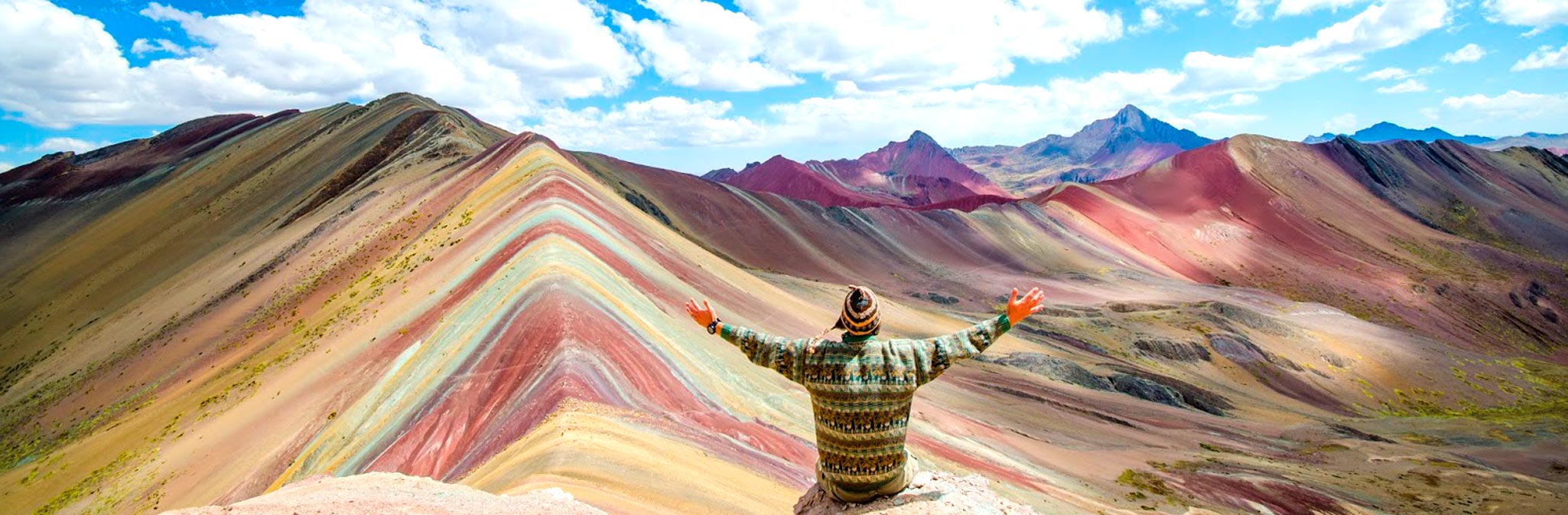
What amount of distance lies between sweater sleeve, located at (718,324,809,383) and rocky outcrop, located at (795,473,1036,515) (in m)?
0.87

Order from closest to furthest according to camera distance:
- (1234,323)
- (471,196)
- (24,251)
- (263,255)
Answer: (471,196) → (263,255) → (1234,323) → (24,251)

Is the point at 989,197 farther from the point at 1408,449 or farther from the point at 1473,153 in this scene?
the point at 1408,449

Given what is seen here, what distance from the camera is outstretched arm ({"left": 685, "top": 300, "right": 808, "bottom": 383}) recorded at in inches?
179

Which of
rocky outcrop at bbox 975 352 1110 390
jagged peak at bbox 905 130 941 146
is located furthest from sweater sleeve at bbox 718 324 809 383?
jagged peak at bbox 905 130 941 146

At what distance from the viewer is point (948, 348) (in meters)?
4.46

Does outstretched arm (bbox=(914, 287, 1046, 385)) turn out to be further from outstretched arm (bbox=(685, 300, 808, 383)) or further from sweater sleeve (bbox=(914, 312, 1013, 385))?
outstretched arm (bbox=(685, 300, 808, 383))

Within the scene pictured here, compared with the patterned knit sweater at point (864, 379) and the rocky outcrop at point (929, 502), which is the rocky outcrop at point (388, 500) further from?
the patterned knit sweater at point (864, 379)

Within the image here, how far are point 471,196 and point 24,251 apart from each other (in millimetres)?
46142

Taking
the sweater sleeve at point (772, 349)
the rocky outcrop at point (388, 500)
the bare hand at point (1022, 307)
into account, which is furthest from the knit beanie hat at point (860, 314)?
the rocky outcrop at point (388, 500)

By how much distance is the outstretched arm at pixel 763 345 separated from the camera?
4.55m

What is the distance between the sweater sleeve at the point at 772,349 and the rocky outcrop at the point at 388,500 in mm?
2030

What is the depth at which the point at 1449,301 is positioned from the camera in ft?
182

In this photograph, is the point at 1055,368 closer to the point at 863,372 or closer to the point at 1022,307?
the point at 1022,307

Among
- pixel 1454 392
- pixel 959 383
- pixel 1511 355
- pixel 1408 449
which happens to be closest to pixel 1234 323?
pixel 1454 392
